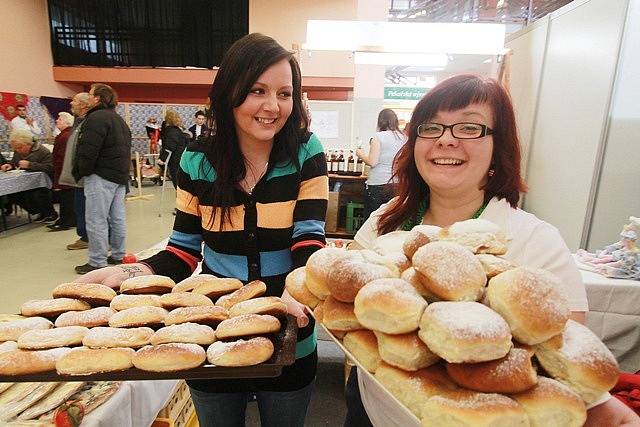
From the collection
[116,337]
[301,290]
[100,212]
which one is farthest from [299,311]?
[100,212]

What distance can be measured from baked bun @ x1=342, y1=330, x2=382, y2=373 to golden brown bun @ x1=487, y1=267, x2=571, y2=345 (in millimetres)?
215

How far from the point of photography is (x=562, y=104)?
13.9 feet

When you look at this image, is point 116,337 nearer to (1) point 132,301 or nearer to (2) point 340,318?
(1) point 132,301

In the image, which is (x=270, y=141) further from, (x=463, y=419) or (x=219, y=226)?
(x=463, y=419)

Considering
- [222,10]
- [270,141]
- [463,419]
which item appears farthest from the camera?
[222,10]

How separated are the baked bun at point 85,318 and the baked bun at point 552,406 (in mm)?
1032

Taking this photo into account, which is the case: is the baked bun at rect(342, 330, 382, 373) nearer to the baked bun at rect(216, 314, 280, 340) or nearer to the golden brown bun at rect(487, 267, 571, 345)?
the golden brown bun at rect(487, 267, 571, 345)

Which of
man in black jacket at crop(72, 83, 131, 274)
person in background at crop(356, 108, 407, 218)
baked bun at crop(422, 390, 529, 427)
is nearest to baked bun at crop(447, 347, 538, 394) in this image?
baked bun at crop(422, 390, 529, 427)

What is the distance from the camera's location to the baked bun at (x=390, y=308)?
0.62 meters

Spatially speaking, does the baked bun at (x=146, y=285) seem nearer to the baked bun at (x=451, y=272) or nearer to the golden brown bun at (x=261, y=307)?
the golden brown bun at (x=261, y=307)

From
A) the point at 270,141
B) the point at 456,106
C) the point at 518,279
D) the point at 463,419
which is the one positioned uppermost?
the point at 456,106

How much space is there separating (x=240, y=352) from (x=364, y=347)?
36 centimetres

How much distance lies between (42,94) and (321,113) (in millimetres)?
7899

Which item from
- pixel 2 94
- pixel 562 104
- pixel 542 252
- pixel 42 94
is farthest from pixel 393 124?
pixel 42 94
